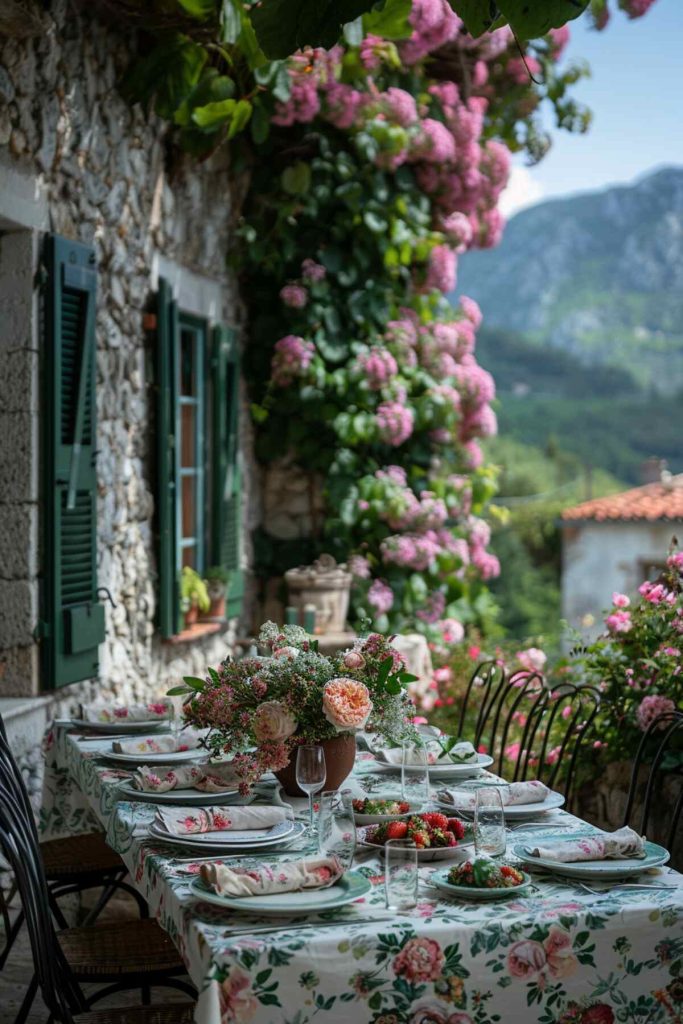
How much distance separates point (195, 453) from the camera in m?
5.88

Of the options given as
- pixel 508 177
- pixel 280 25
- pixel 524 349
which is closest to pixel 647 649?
pixel 280 25

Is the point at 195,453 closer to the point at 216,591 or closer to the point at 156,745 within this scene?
the point at 216,591

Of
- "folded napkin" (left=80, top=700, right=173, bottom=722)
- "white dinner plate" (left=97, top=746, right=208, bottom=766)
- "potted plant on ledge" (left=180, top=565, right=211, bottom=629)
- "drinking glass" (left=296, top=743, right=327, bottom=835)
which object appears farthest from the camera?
"potted plant on ledge" (left=180, top=565, right=211, bottom=629)

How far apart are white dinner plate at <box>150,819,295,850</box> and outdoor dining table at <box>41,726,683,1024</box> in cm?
17

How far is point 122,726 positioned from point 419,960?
174cm

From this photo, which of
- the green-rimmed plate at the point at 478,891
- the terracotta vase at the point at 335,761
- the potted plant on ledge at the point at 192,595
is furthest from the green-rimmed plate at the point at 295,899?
the potted plant on ledge at the point at 192,595

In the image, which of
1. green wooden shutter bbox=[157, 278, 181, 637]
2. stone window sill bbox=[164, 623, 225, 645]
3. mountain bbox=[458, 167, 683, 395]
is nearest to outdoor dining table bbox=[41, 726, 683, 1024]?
green wooden shutter bbox=[157, 278, 181, 637]

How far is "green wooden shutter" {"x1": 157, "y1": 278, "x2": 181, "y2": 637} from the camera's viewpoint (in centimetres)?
517

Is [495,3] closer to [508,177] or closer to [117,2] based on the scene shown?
[117,2]

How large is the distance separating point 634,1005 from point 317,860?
0.52 meters

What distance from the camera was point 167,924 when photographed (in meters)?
1.97

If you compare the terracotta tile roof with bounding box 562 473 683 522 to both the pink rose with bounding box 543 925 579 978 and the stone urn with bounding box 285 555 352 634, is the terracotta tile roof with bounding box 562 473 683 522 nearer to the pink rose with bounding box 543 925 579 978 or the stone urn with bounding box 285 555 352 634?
the stone urn with bounding box 285 555 352 634

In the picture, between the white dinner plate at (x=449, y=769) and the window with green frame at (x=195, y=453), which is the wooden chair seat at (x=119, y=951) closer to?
the white dinner plate at (x=449, y=769)

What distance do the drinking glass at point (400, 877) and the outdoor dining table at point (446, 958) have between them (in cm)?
2
